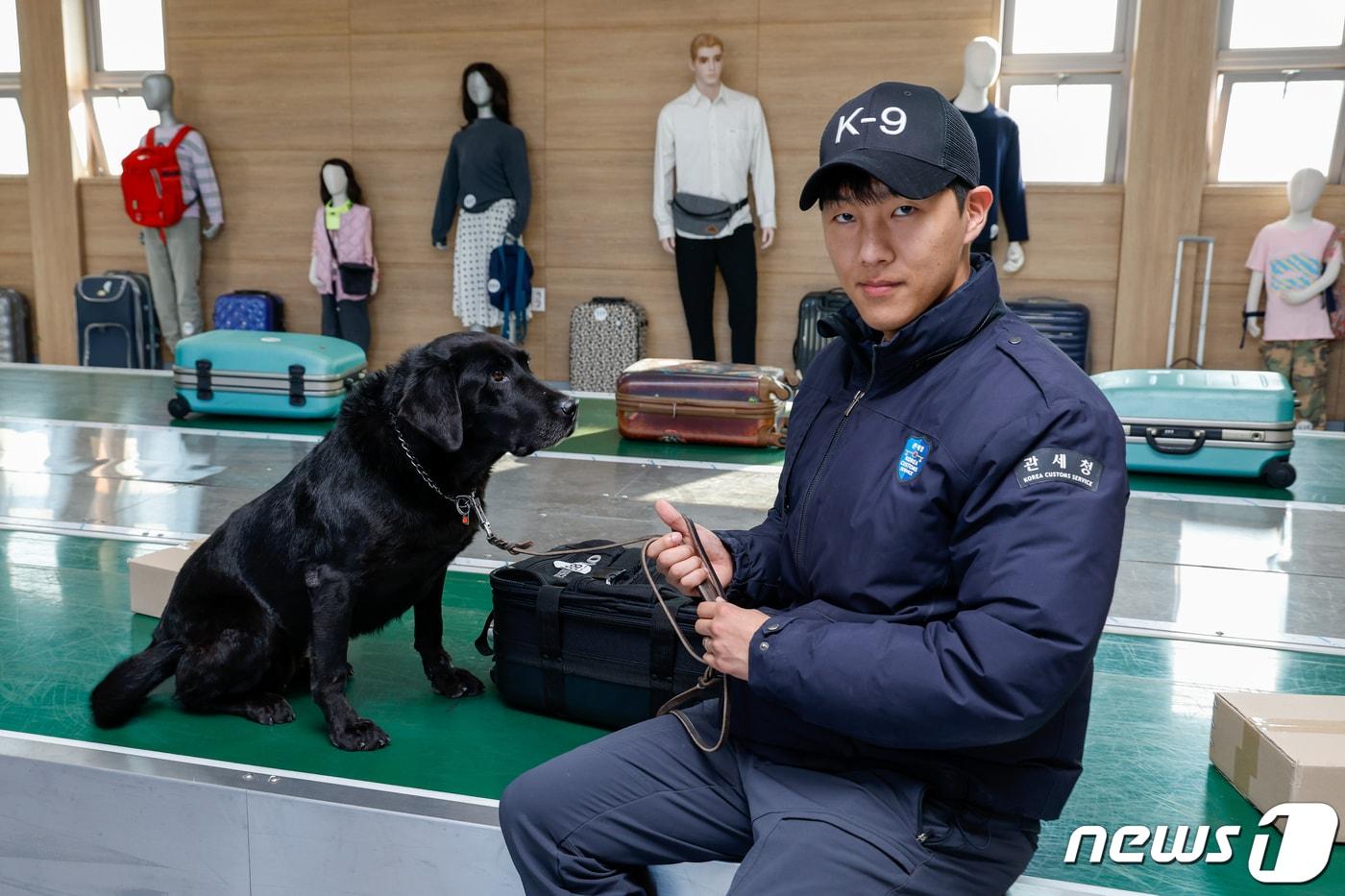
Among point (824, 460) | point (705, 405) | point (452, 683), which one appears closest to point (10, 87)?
point (705, 405)

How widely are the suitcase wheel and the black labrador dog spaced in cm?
328

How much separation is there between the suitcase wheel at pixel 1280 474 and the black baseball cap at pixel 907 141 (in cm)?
357

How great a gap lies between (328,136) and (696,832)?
7.84 meters

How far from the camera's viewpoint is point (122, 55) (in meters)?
9.04

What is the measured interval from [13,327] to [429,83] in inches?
157

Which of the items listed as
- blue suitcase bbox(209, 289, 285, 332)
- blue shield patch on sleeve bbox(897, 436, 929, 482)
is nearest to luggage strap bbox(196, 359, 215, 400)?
blue suitcase bbox(209, 289, 285, 332)

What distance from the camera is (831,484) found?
1468mm

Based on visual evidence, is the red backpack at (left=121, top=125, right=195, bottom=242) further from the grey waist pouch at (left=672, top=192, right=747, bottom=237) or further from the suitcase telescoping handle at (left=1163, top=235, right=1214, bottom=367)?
the suitcase telescoping handle at (left=1163, top=235, right=1214, bottom=367)

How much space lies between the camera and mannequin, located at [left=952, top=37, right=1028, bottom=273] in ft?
20.7

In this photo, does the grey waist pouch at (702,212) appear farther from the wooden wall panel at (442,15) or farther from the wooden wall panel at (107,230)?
the wooden wall panel at (107,230)

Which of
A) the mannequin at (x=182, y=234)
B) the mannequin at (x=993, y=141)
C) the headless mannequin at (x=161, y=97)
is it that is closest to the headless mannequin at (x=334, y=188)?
the mannequin at (x=182, y=234)

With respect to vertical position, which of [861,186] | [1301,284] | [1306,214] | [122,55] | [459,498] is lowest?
[459,498]

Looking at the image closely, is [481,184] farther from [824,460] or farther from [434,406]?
[824,460]

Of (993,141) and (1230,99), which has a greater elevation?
(1230,99)
